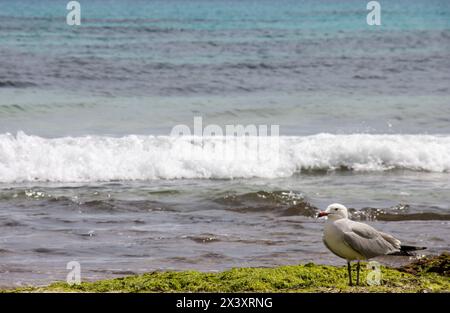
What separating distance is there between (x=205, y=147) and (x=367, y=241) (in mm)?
10368

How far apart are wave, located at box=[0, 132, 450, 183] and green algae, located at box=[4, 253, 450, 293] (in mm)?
7995

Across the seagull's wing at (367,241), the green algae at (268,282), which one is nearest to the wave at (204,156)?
Result: the green algae at (268,282)

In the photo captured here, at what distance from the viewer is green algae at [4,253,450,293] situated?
746 centimetres

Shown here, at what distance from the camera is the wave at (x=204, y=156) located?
16047 millimetres

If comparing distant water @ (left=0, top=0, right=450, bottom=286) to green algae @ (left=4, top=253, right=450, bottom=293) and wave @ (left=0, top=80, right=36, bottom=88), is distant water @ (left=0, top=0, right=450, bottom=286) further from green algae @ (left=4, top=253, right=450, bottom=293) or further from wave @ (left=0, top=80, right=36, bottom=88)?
green algae @ (left=4, top=253, right=450, bottom=293)

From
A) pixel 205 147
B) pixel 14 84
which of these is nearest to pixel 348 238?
pixel 205 147

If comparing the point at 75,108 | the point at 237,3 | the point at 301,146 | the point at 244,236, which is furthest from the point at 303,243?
the point at 237,3

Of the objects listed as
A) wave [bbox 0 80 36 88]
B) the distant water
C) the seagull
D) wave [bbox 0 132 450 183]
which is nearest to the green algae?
the seagull

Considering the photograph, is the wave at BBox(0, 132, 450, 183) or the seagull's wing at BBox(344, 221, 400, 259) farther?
the wave at BBox(0, 132, 450, 183)

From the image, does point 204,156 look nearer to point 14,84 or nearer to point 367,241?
point 367,241

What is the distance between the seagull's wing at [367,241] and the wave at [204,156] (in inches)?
342

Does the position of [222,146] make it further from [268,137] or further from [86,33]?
[86,33]

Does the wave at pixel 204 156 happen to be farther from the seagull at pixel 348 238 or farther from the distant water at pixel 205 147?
the seagull at pixel 348 238

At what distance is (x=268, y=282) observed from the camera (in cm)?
770
